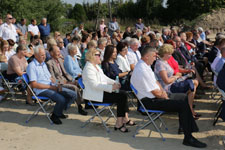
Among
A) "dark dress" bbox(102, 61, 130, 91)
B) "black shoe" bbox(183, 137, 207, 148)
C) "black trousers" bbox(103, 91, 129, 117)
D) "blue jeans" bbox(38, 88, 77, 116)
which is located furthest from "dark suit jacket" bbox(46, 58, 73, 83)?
"black shoe" bbox(183, 137, 207, 148)

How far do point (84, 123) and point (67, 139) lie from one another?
825 mm

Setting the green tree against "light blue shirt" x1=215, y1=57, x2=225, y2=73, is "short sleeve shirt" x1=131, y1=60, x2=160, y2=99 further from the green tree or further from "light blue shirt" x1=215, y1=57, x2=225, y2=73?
the green tree

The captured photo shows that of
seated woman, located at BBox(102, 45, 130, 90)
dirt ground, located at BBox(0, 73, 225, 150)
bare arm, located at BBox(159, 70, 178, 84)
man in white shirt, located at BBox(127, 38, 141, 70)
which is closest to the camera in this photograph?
dirt ground, located at BBox(0, 73, 225, 150)

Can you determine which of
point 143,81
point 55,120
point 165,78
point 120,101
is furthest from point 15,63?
point 165,78

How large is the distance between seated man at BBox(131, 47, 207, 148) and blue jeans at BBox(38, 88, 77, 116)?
1440mm

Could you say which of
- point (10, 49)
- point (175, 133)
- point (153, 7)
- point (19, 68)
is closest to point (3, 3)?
point (10, 49)

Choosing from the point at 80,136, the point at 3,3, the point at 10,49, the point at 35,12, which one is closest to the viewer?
the point at 80,136

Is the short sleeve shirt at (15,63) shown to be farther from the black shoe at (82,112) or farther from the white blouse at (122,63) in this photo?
the white blouse at (122,63)

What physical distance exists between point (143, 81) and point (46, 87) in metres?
1.98

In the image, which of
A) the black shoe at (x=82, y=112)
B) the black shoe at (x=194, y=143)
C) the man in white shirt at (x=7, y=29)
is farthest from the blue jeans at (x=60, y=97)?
the man in white shirt at (x=7, y=29)

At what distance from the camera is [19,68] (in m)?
6.32

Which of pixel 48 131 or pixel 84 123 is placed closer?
pixel 48 131

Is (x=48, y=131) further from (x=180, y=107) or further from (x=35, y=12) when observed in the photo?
(x=35, y=12)

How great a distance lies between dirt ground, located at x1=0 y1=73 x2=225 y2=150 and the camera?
14.0ft
